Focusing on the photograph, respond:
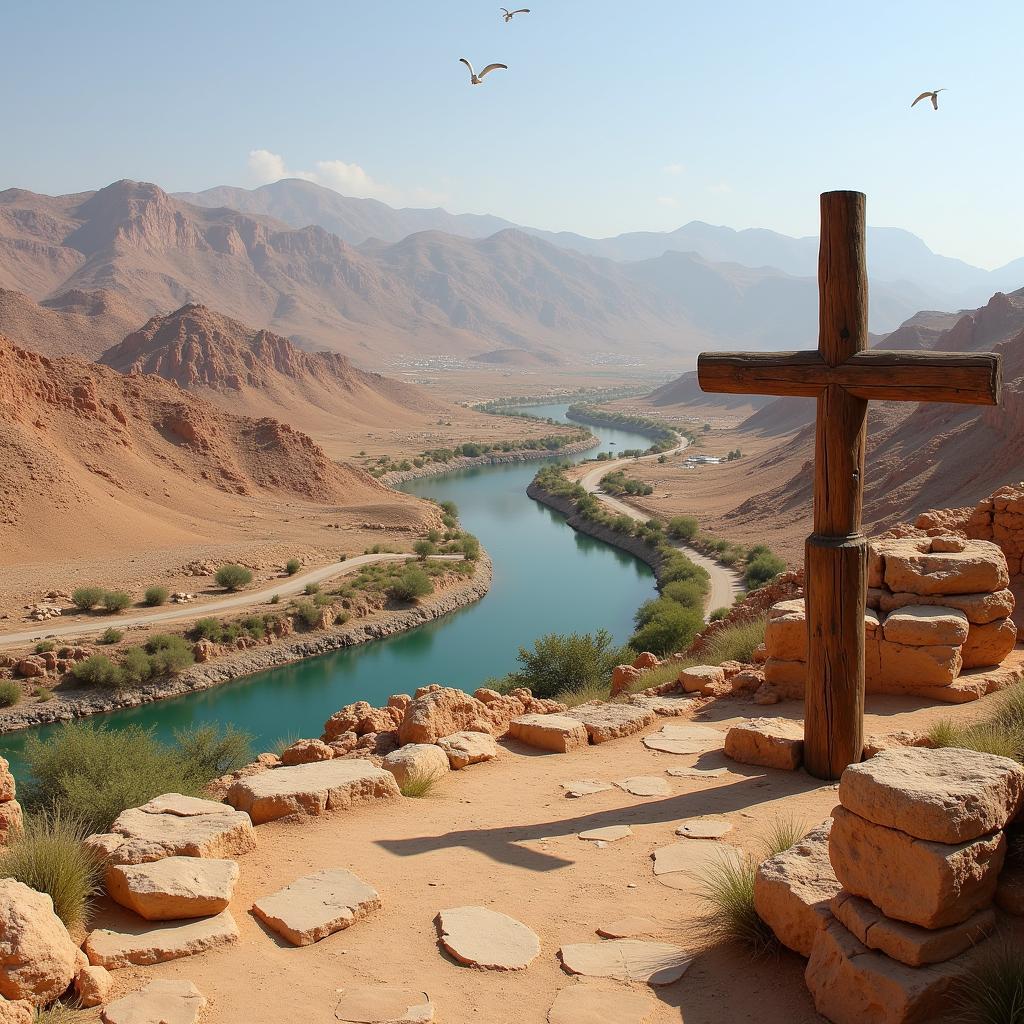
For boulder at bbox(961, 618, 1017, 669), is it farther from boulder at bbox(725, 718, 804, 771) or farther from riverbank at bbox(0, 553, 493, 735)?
riverbank at bbox(0, 553, 493, 735)

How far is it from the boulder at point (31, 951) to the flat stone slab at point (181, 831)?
123 cm

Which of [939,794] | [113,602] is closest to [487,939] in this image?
[939,794]

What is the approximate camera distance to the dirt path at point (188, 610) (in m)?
28.9

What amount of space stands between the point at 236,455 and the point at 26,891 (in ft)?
171

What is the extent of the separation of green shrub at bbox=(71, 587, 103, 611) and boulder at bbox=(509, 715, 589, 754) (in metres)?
24.6

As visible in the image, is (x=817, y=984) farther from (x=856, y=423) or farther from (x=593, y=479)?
(x=593, y=479)

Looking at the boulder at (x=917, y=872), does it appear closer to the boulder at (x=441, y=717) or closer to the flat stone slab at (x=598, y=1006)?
the flat stone slab at (x=598, y=1006)

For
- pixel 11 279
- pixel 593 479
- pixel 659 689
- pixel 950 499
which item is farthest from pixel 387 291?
pixel 659 689

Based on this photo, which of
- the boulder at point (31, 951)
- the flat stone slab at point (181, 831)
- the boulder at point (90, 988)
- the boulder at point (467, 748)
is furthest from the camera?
the boulder at point (467, 748)

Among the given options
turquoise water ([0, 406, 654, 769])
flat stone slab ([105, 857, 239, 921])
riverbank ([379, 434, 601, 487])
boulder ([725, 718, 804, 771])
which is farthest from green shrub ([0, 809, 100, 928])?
riverbank ([379, 434, 601, 487])

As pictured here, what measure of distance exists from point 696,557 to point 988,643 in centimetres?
3444

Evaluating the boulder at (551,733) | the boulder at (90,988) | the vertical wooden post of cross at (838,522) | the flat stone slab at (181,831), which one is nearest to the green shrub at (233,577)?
the boulder at (551,733)

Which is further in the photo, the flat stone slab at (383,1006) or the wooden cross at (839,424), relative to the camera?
the wooden cross at (839,424)

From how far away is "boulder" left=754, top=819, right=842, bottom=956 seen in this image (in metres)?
5.03
